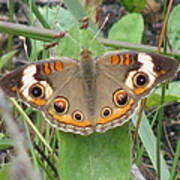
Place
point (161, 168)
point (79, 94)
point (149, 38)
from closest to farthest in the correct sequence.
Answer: point (79, 94), point (161, 168), point (149, 38)

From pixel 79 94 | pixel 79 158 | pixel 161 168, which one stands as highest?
pixel 79 94

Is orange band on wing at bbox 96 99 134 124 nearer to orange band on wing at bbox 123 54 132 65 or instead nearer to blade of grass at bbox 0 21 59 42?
orange band on wing at bbox 123 54 132 65

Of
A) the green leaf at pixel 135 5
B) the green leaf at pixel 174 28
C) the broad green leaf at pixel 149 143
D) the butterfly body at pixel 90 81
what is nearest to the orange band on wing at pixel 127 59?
the butterfly body at pixel 90 81

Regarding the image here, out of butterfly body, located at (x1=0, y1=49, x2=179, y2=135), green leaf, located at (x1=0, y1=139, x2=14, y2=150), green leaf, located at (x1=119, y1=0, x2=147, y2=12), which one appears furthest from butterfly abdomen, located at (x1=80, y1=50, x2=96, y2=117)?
green leaf, located at (x1=119, y1=0, x2=147, y2=12)

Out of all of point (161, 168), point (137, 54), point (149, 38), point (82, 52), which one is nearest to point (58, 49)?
point (82, 52)

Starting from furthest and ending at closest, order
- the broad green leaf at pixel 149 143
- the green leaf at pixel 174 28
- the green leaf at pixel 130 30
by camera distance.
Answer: the green leaf at pixel 174 28 → the green leaf at pixel 130 30 → the broad green leaf at pixel 149 143

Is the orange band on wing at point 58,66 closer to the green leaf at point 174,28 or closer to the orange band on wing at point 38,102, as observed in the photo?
the orange band on wing at point 38,102

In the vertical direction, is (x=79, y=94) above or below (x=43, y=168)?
above

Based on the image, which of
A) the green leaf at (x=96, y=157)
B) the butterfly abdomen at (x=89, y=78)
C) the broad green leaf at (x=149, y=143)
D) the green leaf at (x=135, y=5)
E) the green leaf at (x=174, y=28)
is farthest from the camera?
the green leaf at (x=135, y=5)

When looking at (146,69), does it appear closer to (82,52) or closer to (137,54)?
(137,54)
